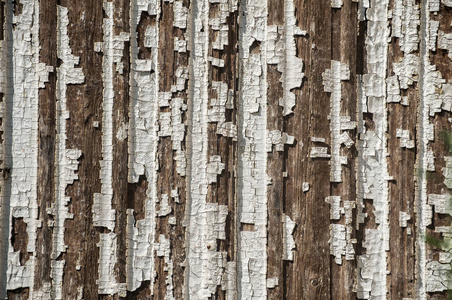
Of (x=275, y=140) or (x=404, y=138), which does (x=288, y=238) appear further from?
(x=404, y=138)

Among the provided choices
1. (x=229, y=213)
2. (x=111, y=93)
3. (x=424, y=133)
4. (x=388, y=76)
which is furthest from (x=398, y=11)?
(x=111, y=93)

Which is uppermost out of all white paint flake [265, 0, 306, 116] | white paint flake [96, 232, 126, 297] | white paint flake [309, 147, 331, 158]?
white paint flake [265, 0, 306, 116]

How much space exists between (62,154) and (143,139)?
35 centimetres

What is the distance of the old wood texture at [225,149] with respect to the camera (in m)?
1.68

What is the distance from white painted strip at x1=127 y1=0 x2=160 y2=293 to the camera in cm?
169

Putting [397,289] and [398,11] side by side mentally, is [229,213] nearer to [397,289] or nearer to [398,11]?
[397,289]

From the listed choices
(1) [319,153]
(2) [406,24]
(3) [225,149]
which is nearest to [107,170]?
(3) [225,149]

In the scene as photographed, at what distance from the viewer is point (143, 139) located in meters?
1.71

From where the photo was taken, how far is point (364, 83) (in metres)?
1.76

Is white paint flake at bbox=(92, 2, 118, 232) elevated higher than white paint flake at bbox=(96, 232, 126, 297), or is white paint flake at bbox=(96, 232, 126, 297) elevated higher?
white paint flake at bbox=(92, 2, 118, 232)

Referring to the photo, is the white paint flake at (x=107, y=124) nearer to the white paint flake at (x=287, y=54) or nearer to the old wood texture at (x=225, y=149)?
the old wood texture at (x=225, y=149)

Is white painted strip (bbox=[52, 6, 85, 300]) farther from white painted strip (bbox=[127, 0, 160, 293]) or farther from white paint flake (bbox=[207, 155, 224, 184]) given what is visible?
white paint flake (bbox=[207, 155, 224, 184])

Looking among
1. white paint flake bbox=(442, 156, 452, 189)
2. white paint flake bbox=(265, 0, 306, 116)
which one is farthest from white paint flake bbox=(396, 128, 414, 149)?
white paint flake bbox=(265, 0, 306, 116)

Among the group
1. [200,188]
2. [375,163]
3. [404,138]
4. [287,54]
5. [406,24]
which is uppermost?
[406,24]
